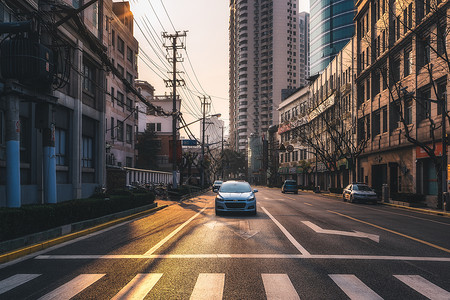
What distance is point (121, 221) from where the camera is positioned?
1511cm

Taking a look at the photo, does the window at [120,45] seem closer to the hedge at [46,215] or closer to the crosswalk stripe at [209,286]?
the hedge at [46,215]

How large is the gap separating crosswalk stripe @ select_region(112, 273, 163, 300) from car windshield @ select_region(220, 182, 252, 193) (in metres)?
11.9

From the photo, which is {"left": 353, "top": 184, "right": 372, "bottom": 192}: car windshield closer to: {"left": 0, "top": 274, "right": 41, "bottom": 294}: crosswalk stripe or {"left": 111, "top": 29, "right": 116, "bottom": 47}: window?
{"left": 111, "top": 29, "right": 116, "bottom": 47}: window

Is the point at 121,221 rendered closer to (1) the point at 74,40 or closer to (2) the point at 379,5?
(1) the point at 74,40

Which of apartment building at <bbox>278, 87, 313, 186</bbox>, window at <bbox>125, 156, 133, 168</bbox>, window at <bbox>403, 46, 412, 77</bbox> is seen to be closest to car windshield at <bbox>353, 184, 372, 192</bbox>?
window at <bbox>403, 46, 412, 77</bbox>

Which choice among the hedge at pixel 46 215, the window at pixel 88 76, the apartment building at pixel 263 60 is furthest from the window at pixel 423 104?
the apartment building at pixel 263 60

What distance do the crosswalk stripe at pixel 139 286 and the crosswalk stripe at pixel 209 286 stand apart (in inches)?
27.1

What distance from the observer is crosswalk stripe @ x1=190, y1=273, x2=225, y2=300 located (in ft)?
17.4

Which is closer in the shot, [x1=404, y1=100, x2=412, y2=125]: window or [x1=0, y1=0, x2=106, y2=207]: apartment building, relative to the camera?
[x1=0, y1=0, x2=106, y2=207]: apartment building

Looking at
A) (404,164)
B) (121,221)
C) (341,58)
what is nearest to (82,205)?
(121,221)

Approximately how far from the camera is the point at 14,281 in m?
6.23

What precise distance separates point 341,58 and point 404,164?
2433 cm

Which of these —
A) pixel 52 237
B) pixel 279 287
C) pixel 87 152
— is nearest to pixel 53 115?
pixel 52 237

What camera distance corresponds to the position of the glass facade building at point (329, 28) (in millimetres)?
87938
